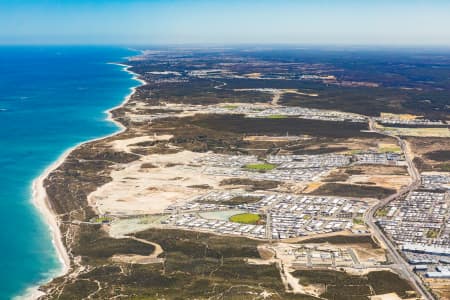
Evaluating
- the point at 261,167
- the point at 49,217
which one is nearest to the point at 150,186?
the point at 49,217

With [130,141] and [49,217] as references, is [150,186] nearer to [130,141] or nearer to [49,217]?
[49,217]

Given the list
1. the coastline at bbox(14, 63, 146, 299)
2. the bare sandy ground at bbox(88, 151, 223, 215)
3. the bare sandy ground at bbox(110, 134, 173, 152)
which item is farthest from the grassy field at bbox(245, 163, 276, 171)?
the coastline at bbox(14, 63, 146, 299)

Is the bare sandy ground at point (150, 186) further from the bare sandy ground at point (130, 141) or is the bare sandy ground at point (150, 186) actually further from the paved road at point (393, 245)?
the paved road at point (393, 245)

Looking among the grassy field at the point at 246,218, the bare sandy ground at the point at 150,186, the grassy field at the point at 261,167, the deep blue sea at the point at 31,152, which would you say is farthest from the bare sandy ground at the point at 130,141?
the grassy field at the point at 246,218

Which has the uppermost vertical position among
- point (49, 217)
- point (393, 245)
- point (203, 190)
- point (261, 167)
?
point (261, 167)

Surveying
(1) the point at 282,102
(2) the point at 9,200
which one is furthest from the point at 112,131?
(1) the point at 282,102

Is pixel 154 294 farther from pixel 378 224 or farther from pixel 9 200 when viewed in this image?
pixel 9 200

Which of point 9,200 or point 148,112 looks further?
point 148,112

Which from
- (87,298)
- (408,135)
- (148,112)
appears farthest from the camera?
(148,112)

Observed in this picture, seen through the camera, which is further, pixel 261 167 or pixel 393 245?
pixel 261 167
